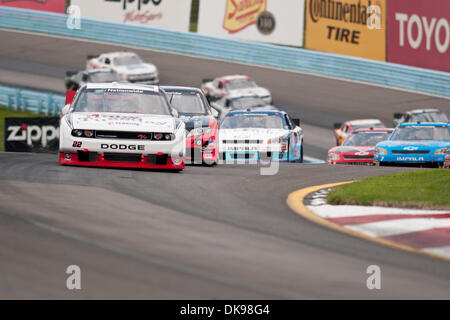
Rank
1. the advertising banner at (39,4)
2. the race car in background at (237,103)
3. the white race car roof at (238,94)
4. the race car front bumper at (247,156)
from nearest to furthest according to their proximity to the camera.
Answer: the race car front bumper at (247,156) < the race car in background at (237,103) < the white race car roof at (238,94) < the advertising banner at (39,4)

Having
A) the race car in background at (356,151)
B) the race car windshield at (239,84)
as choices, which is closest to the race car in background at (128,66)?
the race car windshield at (239,84)

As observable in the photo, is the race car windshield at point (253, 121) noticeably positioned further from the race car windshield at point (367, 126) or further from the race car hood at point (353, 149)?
the race car windshield at point (367, 126)

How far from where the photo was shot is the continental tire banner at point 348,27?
39.8 metres

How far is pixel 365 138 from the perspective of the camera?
77.8 ft

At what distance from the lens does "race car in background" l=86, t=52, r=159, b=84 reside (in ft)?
127

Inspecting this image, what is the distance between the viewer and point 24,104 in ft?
113

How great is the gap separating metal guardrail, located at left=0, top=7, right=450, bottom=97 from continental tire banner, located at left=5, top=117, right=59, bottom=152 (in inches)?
747

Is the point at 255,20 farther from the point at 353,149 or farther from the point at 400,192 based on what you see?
the point at 400,192

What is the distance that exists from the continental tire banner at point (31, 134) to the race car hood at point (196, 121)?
6.67 meters

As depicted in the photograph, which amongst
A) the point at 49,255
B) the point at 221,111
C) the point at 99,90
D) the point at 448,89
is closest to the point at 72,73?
the point at 221,111

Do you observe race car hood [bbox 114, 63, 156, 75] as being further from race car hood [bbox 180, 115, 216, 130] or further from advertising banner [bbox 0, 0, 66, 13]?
race car hood [bbox 180, 115, 216, 130]

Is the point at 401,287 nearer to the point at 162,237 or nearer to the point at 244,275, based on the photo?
the point at 244,275

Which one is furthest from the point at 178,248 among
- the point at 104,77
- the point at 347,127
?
the point at 104,77

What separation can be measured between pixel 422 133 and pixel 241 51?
77.2 ft
